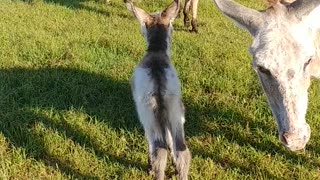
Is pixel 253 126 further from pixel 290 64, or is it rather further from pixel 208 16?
pixel 208 16

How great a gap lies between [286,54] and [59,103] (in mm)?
3357

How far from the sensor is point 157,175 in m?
4.11

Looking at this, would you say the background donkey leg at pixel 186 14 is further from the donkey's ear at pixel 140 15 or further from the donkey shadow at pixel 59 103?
the donkey's ear at pixel 140 15

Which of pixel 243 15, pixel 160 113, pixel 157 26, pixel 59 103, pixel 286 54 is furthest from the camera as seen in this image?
pixel 59 103

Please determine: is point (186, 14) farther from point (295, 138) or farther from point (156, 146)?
point (295, 138)

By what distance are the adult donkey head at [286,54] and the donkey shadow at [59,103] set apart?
186cm

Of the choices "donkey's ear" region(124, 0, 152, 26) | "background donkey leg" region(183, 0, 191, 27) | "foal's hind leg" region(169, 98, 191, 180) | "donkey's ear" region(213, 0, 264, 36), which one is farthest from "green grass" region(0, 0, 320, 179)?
"donkey's ear" region(213, 0, 264, 36)

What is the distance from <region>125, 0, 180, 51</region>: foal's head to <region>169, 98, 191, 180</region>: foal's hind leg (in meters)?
0.95

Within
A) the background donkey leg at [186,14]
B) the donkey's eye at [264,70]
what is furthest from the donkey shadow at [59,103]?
the background donkey leg at [186,14]

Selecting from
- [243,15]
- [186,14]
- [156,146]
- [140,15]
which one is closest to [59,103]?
[140,15]

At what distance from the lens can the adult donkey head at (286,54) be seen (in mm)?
3451

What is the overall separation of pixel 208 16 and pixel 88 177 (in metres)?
7.15

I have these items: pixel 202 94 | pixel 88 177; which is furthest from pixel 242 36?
pixel 88 177

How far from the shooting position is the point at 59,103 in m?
6.08
